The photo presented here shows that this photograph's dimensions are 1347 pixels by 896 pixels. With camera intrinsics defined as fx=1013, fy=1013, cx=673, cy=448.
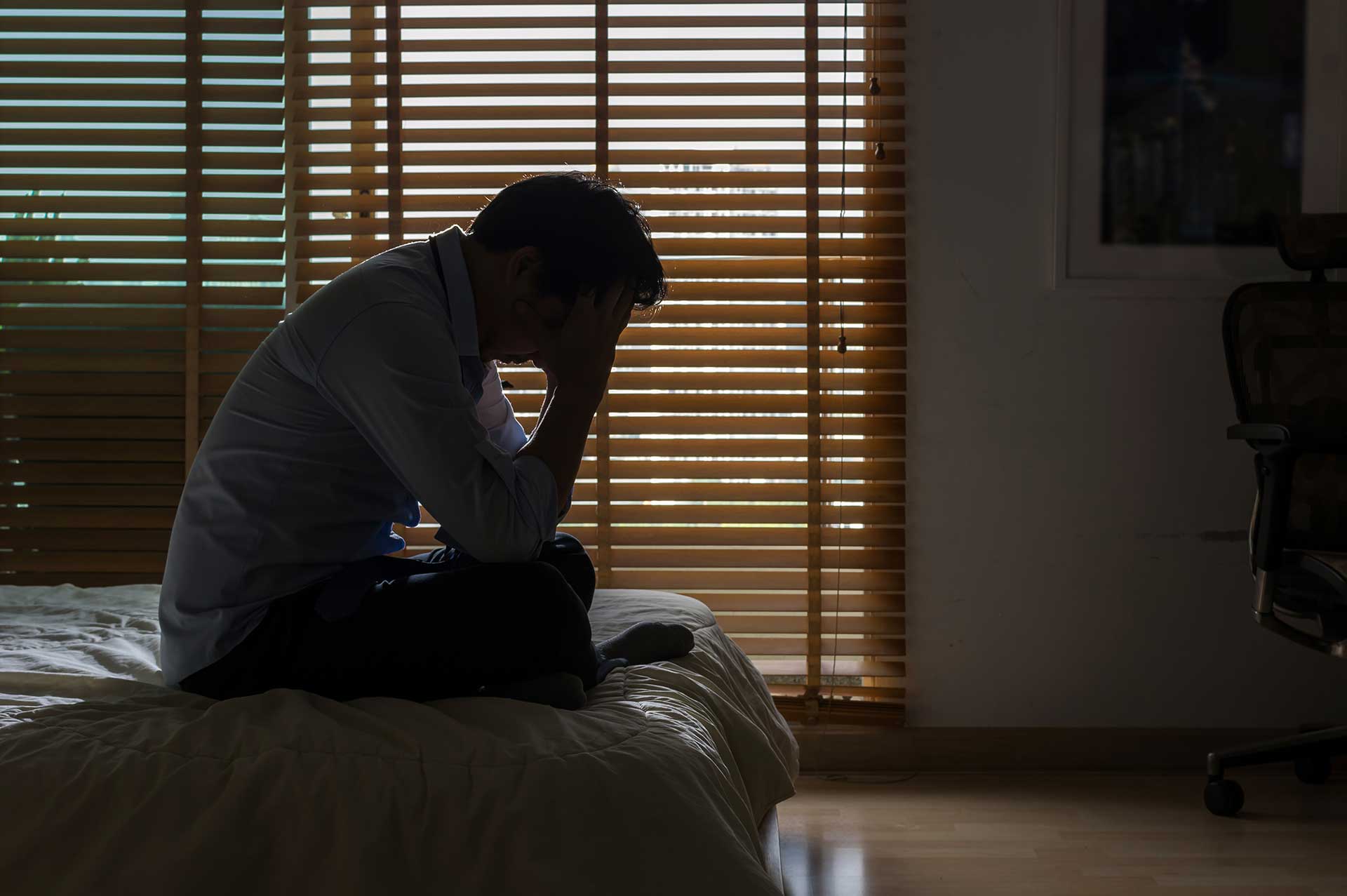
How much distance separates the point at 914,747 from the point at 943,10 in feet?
5.82

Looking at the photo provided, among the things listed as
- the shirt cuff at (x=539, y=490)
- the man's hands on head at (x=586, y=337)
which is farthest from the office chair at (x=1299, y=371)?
the shirt cuff at (x=539, y=490)

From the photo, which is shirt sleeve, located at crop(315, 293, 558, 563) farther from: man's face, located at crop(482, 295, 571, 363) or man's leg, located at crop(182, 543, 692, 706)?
man's face, located at crop(482, 295, 571, 363)

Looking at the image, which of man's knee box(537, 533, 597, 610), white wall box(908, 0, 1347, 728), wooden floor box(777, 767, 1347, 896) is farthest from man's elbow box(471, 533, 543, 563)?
white wall box(908, 0, 1347, 728)

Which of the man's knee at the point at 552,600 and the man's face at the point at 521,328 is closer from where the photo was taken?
the man's knee at the point at 552,600

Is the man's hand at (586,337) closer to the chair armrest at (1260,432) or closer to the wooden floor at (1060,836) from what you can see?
the wooden floor at (1060,836)

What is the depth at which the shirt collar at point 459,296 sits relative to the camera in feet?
4.22

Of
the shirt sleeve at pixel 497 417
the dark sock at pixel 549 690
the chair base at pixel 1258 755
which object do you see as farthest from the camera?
the chair base at pixel 1258 755

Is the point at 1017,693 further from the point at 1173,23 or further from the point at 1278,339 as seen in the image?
the point at 1173,23

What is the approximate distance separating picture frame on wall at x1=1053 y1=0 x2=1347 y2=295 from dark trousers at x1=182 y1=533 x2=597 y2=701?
178cm

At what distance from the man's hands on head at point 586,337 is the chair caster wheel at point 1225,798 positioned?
165 centimetres

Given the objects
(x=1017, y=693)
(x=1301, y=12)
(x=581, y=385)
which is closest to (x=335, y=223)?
(x=581, y=385)

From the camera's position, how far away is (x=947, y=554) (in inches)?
97.2

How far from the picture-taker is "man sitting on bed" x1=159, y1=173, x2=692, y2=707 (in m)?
1.12

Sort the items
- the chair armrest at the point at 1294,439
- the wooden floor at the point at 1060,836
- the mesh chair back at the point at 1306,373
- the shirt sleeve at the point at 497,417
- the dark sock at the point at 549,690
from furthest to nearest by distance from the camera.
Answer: the mesh chair back at the point at 1306,373 < the chair armrest at the point at 1294,439 < the wooden floor at the point at 1060,836 < the shirt sleeve at the point at 497,417 < the dark sock at the point at 549,690
